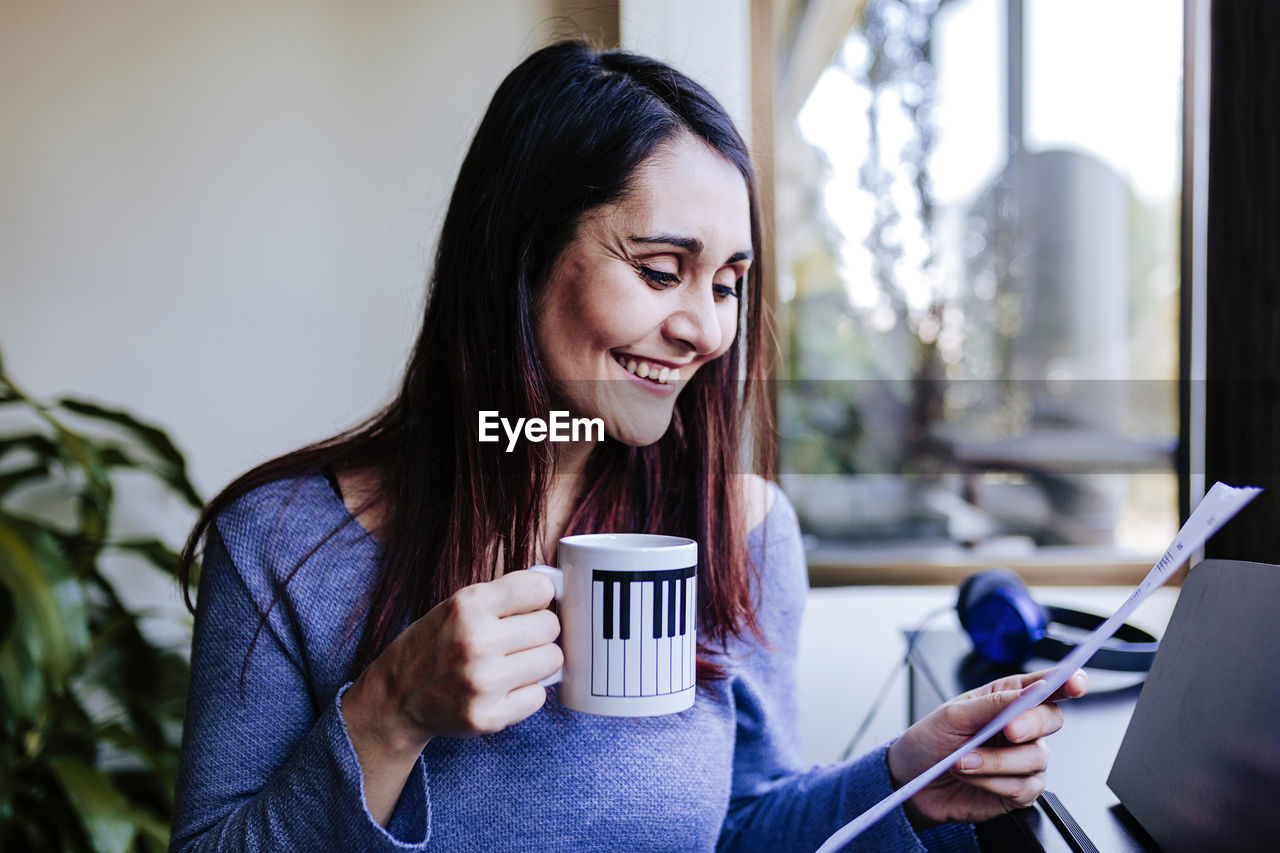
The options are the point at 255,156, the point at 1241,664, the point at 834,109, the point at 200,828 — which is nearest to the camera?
the point at 1241,664

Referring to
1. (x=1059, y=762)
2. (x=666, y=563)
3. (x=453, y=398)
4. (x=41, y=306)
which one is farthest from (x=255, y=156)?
(x=1059, y=762)

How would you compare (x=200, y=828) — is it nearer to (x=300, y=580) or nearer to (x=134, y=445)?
(x=300, y=580)

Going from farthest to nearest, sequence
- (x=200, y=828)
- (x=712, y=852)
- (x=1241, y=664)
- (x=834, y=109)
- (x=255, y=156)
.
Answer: (x=834, y=109)
(x=255, y=156)
(x=712, y=852)
(x=200, y=828)
(x=1241, y=664)

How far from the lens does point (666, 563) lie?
0.50 meters

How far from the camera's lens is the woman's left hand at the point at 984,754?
1.82 ft

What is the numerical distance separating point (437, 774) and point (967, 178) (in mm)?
1459

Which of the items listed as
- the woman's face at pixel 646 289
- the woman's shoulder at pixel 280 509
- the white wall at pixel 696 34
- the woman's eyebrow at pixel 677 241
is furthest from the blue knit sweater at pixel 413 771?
the white wall at pixel 696 34

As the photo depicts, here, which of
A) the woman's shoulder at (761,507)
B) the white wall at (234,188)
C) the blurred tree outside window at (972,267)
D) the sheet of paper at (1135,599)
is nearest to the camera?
the sheet of paper at (1135,599)

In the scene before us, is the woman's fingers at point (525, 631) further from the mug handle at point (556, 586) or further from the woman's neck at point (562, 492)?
the woman's neck at point (562, 492)

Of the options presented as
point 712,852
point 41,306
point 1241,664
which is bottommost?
point 712,852

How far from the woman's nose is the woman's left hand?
314 mm

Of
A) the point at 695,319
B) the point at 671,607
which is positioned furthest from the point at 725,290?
the point at 671,607

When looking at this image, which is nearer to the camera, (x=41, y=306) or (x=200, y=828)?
(x=200, y=828)

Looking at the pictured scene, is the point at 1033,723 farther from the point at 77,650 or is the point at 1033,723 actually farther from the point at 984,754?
the point at 77,650
